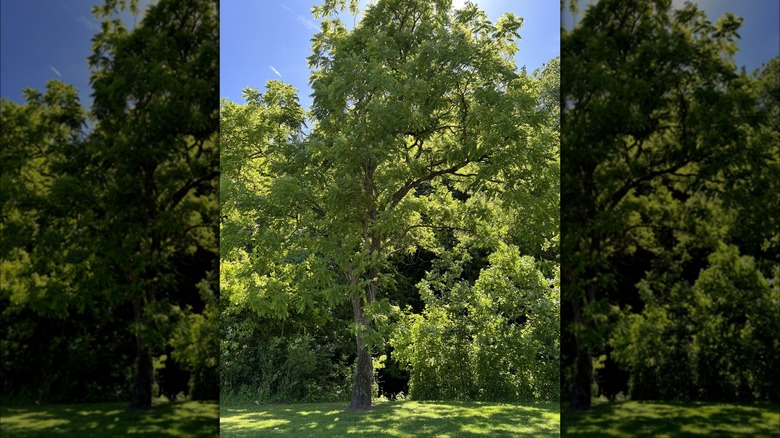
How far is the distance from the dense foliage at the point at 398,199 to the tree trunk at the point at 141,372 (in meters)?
6.57

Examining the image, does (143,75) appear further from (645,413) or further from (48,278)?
(645,413)

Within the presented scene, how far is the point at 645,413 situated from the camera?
1.14 m

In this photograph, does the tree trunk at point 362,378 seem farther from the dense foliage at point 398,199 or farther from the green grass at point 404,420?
the green grass at point 404,420

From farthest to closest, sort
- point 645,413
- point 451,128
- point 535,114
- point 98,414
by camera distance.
→ point 451,128, point 535,114, point 98,414, point 645,413

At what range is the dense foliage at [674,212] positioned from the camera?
1.17 m

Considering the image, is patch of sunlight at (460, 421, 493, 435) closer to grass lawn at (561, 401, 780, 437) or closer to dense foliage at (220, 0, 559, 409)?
dense foliage at (220, 0, 559, 409)

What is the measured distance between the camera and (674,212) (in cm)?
119

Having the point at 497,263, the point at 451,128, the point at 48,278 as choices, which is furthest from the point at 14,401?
the point at 497,263

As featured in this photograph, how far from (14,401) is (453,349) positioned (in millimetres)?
9421

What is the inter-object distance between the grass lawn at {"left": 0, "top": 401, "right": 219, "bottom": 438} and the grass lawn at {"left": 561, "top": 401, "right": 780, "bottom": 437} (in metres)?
0.89

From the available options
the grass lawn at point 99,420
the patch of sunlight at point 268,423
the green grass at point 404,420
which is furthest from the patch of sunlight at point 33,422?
the patch of sunlight at point 268,423

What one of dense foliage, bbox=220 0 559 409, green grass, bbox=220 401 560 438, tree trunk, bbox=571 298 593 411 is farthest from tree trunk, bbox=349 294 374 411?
tree trunk, bbox=571 298 593 411

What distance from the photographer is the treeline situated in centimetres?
132

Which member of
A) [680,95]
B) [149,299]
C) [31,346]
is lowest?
[31,346]
